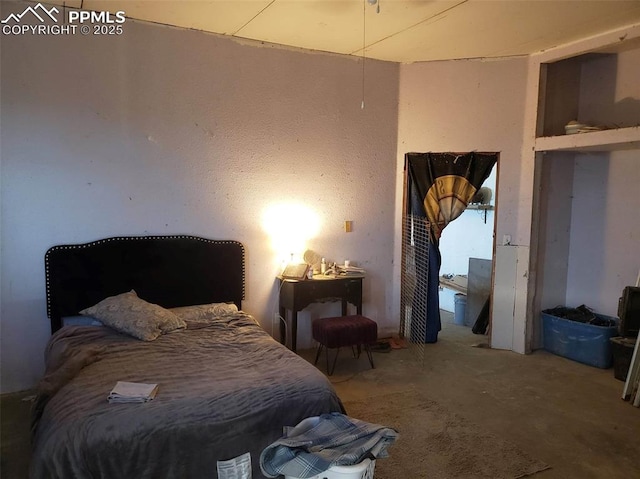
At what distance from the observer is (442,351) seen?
4.64 m

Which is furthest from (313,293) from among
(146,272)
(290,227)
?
(146,272)

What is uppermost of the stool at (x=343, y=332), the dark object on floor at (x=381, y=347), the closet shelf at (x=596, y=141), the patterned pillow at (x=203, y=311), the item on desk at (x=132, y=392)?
the closet shelf at (x=596, y=141)

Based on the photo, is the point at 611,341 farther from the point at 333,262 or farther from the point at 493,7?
the point at 493,7

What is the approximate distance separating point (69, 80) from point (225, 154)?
4.17ft

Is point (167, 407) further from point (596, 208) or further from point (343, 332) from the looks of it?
point (596, 208)

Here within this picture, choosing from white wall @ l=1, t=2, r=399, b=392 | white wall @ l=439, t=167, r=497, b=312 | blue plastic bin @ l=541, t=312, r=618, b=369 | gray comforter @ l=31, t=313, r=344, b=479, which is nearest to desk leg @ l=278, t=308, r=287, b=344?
white wall @ l=1, t=2, r=399, b=392

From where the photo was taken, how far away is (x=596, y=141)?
3961 millimetres

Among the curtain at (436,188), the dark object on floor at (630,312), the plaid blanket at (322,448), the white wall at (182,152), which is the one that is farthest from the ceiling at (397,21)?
the plaid blanket at (322,448)

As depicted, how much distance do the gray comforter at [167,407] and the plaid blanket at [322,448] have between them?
232 millimetres

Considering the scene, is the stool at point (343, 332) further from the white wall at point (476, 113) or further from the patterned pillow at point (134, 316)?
the white wall at point (476, 113)

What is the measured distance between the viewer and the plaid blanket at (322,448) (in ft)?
6.23

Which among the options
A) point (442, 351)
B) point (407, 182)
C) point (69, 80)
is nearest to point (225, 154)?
point (69, 80)

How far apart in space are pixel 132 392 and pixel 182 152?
2192 millimetres

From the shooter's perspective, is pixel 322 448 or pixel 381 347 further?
pixel 381 347
